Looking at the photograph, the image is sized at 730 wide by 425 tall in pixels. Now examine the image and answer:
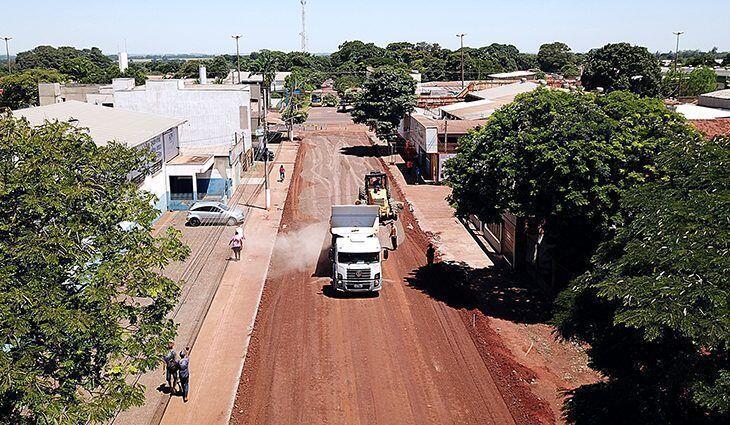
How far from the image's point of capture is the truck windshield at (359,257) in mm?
25797

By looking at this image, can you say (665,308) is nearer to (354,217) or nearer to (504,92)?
(354,217)

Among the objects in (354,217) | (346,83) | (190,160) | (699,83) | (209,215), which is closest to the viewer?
(354,217)

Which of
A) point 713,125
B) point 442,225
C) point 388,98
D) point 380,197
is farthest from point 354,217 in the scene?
point 388,98

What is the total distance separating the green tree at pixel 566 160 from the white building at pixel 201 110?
25.4 meters

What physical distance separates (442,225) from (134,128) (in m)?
18.3

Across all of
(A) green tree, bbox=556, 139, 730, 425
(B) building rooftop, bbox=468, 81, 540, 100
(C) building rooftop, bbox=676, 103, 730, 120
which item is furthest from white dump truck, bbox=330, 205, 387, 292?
(B) building rooftop, bbox=468, 81, 540, 100

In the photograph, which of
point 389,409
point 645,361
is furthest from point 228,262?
point 645,361

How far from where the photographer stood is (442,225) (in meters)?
38.3

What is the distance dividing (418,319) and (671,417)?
13.3m

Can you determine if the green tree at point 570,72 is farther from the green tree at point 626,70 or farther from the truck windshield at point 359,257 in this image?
the truck windshield at point 359,257

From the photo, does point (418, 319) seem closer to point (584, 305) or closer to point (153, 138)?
point (584, 305)

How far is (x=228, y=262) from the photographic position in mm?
30938

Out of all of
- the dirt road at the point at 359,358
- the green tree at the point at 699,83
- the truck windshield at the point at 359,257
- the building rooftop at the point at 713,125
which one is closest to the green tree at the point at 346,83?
the green tree at the point at 699,83

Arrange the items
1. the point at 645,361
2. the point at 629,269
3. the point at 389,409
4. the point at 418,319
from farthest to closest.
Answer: the point at 418,319 → the point at 389,409 → the point at 629,269 → the point at 645,361
